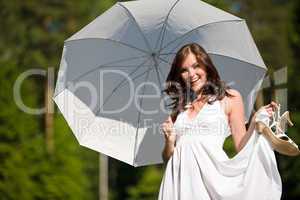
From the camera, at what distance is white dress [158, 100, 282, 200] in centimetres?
461

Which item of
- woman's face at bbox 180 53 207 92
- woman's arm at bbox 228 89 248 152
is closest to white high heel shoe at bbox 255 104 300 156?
woman's arm at bbox 228 89 248 152

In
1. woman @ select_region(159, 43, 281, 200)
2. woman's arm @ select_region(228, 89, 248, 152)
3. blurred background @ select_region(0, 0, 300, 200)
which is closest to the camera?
woman @ select_region(159, 43, 281, 200)

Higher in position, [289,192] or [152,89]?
[152,89]

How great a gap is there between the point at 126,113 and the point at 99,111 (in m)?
0.22

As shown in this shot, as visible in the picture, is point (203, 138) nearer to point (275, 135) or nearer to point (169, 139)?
point (169, 139)

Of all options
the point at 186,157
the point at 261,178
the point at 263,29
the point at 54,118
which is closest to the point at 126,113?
the point at 186,157

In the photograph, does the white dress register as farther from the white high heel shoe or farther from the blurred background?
the blurred background

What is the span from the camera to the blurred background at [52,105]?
23.4 m

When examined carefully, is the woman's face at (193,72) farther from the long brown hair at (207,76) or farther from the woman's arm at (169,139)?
the woman's arm at (169,139)

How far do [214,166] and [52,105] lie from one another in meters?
16.9

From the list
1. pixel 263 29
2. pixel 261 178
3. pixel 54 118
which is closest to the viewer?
pixel 261 178

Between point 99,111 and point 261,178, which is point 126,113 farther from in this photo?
point 261,178

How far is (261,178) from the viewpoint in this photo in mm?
4605

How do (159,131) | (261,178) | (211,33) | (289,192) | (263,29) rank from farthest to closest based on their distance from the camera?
(263,29), (289,192), (159,131), (211,33), (261,178)
